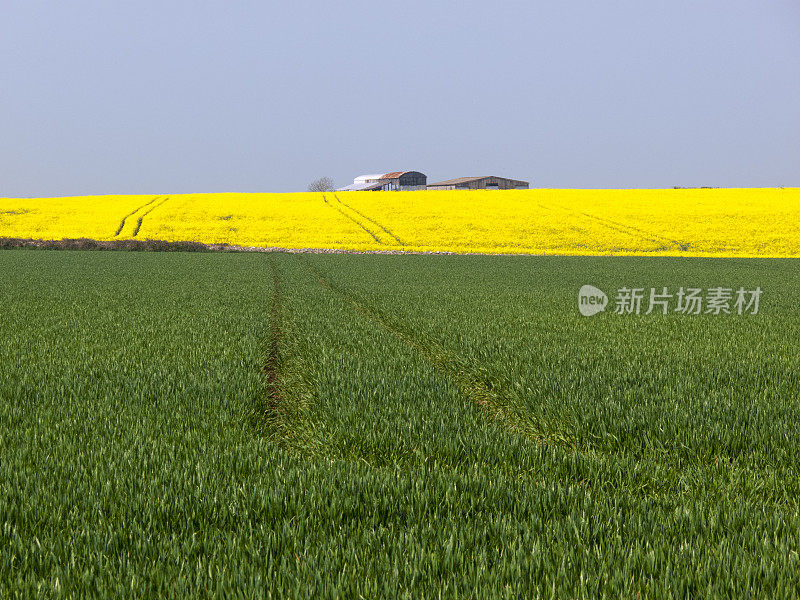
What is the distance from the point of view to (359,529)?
318cm

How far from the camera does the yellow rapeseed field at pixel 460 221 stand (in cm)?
4172

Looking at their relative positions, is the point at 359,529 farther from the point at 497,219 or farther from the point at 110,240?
the point at 497,219

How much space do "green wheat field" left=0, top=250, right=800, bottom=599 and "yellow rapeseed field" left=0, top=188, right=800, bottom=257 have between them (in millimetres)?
31981

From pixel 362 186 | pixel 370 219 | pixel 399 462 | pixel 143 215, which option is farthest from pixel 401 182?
pixel 399 462

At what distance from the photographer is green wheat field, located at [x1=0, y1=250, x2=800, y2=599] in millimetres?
2770

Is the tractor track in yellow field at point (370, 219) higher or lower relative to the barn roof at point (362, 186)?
lower

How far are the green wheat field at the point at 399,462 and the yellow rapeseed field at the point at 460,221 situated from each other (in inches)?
1259

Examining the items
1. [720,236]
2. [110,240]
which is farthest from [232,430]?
[720,236]

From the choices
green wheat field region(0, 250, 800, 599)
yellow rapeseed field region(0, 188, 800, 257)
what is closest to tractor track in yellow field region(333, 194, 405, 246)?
yellow rapeseed field region(0, 188, 800, 257)

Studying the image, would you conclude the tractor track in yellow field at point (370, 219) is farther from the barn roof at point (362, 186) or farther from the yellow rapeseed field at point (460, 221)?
the barn roof at point (362, 186)

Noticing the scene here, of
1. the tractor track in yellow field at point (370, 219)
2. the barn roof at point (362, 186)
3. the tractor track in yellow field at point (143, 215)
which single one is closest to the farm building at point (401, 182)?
the barn roof at point (362, 186)

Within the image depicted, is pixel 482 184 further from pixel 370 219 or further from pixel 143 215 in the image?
pixel 143 215

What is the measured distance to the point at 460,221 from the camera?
49625 mm

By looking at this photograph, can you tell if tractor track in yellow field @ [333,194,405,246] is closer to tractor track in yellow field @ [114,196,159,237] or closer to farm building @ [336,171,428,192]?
tractor track in yellow field @ [114,196,159,237]
